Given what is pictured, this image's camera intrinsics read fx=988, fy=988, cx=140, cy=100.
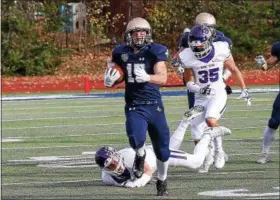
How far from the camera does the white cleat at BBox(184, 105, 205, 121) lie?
1026cm

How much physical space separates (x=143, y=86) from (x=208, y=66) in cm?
176

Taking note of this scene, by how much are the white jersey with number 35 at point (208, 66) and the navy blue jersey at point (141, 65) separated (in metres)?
1.62

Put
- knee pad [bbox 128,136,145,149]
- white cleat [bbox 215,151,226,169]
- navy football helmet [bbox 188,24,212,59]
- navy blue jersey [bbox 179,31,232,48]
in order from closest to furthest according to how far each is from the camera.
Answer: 1. knee pad [bbox 128,136,145,149]
2. navy football helmet [bbox 188,24,212,59]
3. white cleat [bbox 215,151,226,169]
4. navy blue jersey [bbox 179,31,232,48]

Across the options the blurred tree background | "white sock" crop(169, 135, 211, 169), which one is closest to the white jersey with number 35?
"white sock" crop(169, 135, 211, 169)

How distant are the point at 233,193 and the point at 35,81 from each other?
23341 millimetres

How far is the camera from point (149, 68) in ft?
30.0

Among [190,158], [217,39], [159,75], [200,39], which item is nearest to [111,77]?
[159,75]

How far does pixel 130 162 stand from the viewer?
9867 mm

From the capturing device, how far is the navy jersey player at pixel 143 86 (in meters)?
9.01

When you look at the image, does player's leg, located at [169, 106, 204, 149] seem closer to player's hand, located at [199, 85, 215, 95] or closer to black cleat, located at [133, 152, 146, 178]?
player's hand, located at [199, 85, 215, 95]

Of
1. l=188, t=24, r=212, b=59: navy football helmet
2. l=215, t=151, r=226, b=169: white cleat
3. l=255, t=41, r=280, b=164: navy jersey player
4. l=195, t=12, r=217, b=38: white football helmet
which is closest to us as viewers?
l=188, t=24, r=212, b=59: navy football helmet

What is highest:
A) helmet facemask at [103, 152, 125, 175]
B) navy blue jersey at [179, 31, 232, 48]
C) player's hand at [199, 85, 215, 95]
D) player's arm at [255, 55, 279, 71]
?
navy blue jersey at [179, 31, 232, 48]

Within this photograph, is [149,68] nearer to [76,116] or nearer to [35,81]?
[76,116]

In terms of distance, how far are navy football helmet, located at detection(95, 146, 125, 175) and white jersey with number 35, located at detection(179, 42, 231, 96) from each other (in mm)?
1676
